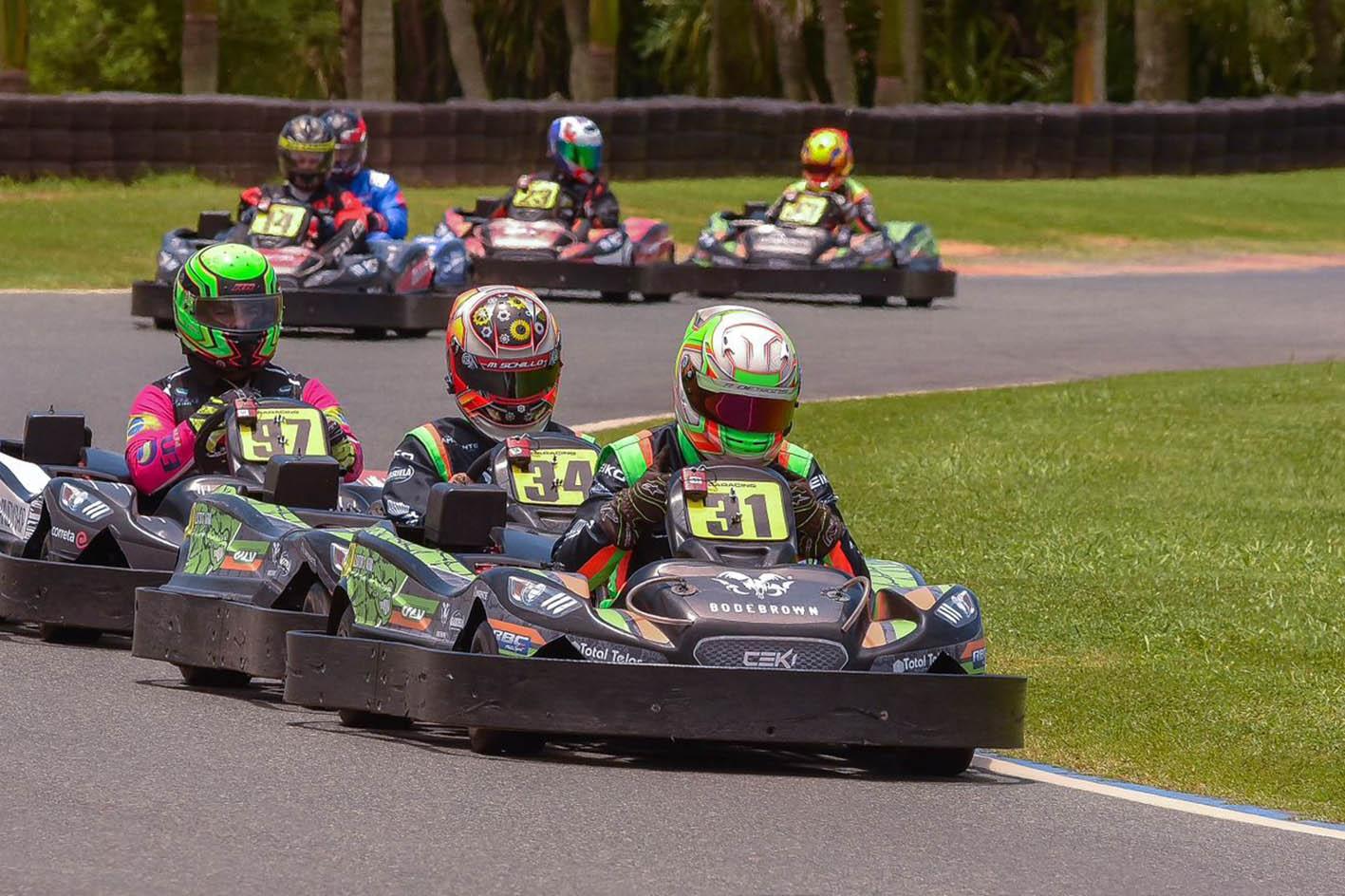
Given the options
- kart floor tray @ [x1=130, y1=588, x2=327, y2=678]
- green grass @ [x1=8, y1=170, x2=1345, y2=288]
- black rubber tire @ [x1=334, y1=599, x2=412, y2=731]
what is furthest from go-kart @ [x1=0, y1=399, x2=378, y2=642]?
green grass @ [x1=8, y1=170, x2=1345, y2=288]

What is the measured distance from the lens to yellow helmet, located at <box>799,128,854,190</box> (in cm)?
2305

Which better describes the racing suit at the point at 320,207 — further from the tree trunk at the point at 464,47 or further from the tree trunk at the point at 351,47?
the tree trunk at the point at 351,47

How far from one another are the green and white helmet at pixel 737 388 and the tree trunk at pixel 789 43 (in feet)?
140

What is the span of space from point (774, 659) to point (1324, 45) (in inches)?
1692

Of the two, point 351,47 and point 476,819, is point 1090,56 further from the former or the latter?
point 476,819

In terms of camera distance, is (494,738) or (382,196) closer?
(494,738)

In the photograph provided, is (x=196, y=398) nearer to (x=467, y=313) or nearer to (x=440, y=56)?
(x=467, y=313)

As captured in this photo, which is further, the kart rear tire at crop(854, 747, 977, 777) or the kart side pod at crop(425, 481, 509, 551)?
the kart side pod at crop(425, 481, 509, 551)

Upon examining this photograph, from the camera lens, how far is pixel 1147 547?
39.3ft

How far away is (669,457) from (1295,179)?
3108cm

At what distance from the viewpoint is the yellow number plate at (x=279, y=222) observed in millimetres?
19031

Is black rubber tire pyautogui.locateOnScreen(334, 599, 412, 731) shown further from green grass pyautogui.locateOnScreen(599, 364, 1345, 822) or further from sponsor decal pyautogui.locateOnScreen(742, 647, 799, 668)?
green grass pyautogui.locateOnScreen(599, 364, 1345, 822)

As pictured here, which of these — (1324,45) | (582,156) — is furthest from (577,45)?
(582,156)

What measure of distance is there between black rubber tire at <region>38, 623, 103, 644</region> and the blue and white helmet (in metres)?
13.9
